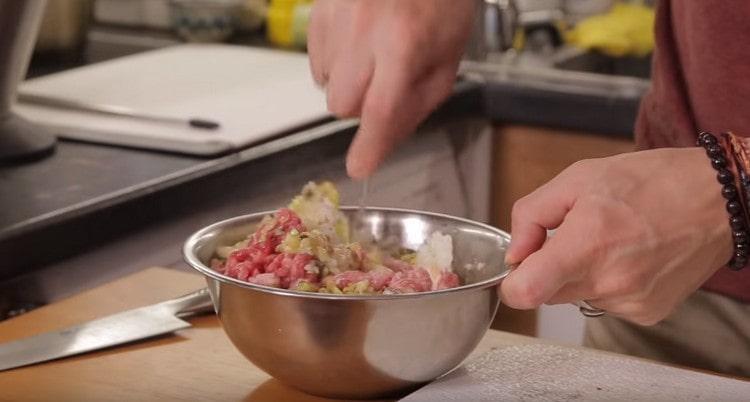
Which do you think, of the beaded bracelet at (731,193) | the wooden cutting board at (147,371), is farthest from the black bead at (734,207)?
the wooden cutting board at (147,371)

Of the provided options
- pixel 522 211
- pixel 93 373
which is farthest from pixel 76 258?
pixel 522 211

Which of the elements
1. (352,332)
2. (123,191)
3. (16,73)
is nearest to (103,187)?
(123,191)

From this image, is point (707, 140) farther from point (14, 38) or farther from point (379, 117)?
point (14, 38)

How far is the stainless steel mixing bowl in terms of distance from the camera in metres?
0.89

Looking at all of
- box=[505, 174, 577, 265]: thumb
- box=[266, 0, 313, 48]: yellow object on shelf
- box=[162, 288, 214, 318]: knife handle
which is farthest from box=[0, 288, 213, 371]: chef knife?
box=[266, 0, 313, 48]: yellow object on shelf

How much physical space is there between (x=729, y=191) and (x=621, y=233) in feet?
0.30

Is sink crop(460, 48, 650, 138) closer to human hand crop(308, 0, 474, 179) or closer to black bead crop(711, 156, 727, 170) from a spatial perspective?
human hand crop(308, 0, 474, 179)

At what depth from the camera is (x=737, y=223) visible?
917 mm

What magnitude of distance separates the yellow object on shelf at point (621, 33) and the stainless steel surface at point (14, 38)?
1097 mm

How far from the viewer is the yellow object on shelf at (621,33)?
2.24m

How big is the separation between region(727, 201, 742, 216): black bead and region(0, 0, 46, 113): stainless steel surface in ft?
2.61

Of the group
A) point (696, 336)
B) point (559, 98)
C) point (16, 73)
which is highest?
point (16, 73)

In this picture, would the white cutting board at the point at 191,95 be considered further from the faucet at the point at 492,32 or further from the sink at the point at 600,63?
the sink at the point at 600,63

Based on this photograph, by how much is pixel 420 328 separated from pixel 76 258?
497 millimetres
